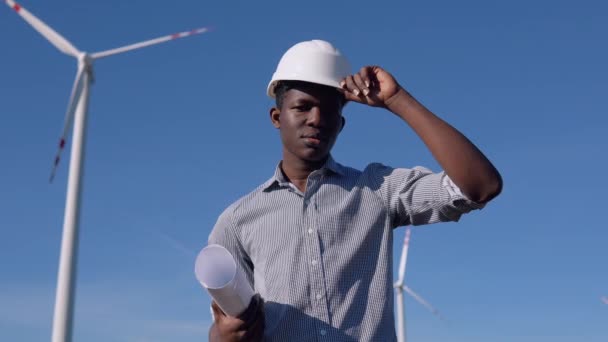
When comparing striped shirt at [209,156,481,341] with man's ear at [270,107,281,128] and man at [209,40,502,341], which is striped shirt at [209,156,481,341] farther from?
man's ear at [270,107,281,128]

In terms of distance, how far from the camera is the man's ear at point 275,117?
468 centimetres

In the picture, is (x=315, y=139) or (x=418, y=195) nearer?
(x=418, y=195)

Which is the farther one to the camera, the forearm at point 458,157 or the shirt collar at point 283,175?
the shirt collar at point 283,175

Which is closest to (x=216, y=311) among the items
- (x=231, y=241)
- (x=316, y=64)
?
(x=231, y=241)

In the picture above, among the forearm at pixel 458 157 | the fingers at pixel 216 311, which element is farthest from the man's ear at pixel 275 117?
the fingers at pixel 216 311

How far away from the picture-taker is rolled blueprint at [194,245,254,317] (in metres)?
3.53

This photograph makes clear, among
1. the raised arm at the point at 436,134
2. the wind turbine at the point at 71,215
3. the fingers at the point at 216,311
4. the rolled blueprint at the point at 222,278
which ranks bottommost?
the fingers at the point at 216,311

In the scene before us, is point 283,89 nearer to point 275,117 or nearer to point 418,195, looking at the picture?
point 275,117

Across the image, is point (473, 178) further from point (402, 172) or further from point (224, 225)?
point (224, 225)

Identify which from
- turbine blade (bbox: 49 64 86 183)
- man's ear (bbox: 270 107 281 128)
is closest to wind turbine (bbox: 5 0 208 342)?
turbine blade (bbox: 49 64 86 183)

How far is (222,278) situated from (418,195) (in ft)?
3.67

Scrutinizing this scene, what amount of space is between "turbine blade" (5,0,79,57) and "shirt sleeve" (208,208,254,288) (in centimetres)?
1796

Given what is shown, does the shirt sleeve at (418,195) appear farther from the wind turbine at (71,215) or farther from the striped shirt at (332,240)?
the wind turbine at (71,215)

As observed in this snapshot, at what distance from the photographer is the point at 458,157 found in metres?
3.74
